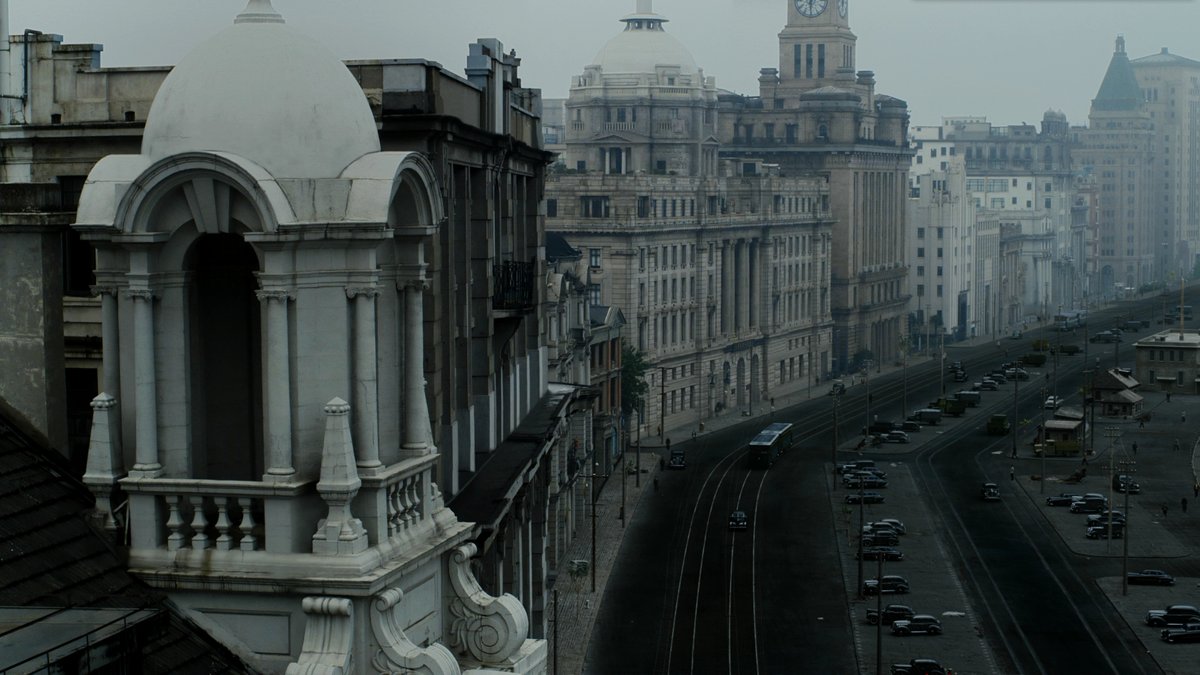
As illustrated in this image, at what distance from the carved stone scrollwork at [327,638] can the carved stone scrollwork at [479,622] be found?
2922 millimetres

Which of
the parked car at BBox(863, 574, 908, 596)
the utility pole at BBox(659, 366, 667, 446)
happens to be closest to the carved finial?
the parked car at BBox(863, 574, 908, 596)

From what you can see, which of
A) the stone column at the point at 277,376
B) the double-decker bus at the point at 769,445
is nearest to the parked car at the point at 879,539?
the double-decker bus at the point at 769,445

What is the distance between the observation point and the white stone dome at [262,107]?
2320 cm

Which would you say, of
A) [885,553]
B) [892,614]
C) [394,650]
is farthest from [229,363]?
[885,553]

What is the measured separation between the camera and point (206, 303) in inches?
993

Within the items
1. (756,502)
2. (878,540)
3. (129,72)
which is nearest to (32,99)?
(129,72)

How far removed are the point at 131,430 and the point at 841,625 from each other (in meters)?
86.3

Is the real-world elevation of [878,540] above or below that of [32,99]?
below

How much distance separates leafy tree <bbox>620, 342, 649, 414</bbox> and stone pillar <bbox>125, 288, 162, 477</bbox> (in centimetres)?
15071

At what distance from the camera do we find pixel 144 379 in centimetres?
2353

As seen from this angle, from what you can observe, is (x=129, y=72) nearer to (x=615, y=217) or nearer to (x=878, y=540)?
(x=878, y=540)

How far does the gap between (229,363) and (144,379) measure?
186cm

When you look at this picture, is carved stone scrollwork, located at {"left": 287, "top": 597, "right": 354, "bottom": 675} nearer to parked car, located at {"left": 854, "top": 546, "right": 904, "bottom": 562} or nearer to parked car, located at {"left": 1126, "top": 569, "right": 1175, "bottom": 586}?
parked car, located at {"left": 854, "top": 546, "right": 904, "bottom": 562}

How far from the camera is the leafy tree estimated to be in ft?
580
